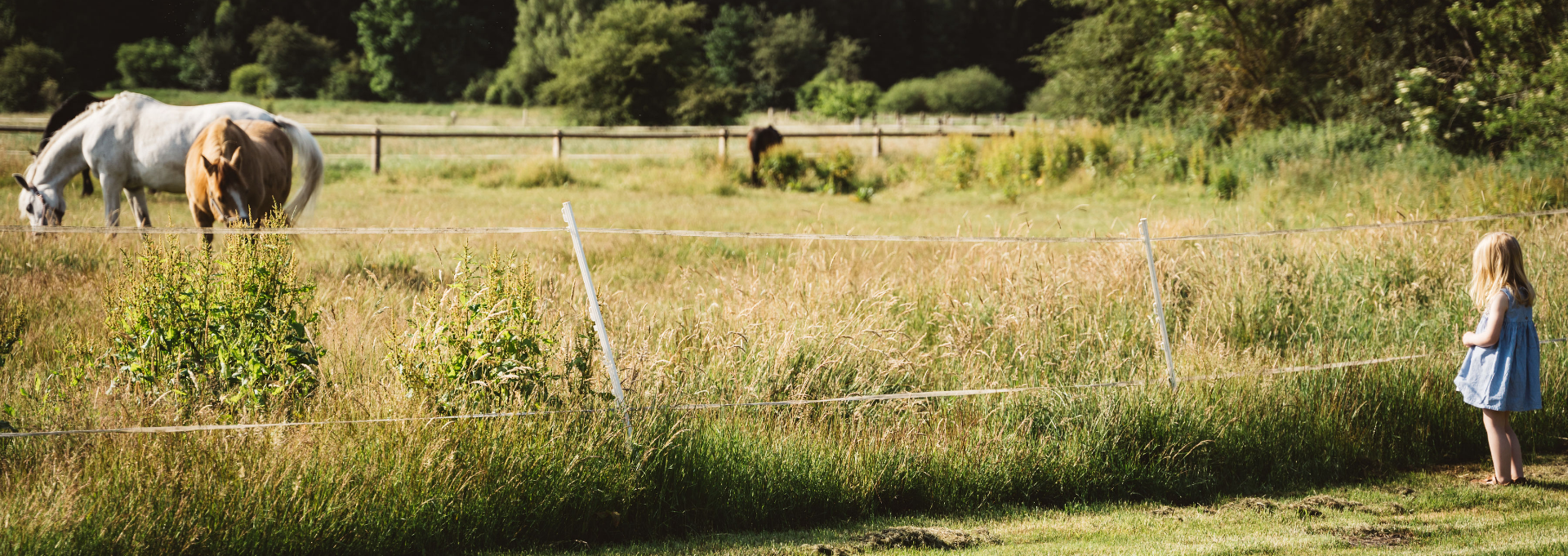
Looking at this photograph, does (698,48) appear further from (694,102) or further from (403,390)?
(403,390)

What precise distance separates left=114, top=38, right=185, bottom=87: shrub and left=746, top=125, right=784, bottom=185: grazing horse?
201 ft

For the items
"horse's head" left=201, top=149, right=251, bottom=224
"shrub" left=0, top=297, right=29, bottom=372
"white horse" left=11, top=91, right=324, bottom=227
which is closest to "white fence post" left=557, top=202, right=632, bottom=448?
"shrub" left=0, top=297, right=29, bottom=372

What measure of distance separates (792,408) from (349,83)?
7486 centimetres

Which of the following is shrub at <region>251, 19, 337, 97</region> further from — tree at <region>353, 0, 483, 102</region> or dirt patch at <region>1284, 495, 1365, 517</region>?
dirt patch at <region>1284, 495, 1365, 517</region>

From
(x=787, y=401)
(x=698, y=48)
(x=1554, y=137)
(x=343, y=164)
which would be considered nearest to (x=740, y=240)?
(x=787, y=401)

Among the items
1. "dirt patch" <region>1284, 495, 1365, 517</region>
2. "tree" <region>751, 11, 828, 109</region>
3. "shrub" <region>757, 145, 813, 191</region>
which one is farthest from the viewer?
"tree" <region>751, 11, 828, 109</region>

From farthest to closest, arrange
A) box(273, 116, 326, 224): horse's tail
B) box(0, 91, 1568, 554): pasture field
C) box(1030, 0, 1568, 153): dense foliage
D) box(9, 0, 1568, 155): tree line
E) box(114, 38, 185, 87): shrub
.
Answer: box(114, 38, 185, 87): shrub < box(9, 0, 1568, 155): tree line < box(1030, 0, 1568, 153): dense foliage < box(273, 116, 326, 224): horse's tail < box(0, 91, 1568, 554): pasture field

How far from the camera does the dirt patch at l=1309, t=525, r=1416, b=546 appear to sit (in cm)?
416

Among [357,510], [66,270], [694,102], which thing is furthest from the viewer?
[694,102]

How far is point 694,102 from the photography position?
143ft

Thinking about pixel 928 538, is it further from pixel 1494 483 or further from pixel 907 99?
pixel 907 99

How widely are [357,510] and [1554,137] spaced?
14.1 meters

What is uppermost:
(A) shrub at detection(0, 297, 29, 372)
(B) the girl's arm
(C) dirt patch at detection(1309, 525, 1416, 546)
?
(B) the girl's arm

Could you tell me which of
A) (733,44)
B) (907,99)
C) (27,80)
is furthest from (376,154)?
(733,44)
